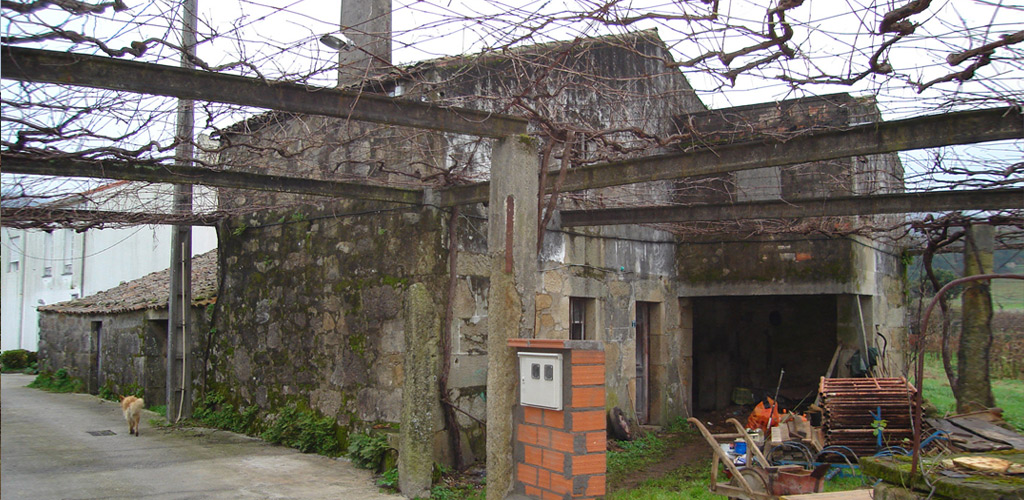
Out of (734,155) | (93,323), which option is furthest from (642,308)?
(93,323)

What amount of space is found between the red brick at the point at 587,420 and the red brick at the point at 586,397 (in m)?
0.05

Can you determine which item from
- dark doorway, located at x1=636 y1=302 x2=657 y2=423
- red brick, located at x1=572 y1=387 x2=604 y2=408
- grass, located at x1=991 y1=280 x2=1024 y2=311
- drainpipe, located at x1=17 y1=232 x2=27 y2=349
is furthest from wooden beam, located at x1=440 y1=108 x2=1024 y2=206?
grass, located at x1=991 y1=280 x2=1024 y2=311

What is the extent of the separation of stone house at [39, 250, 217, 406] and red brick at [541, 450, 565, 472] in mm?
6862

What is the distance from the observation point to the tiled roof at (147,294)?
37.9ft

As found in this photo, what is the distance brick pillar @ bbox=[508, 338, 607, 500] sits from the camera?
191 inches

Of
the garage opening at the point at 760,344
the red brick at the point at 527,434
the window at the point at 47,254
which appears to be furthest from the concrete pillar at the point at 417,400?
the window at the point at 47,254

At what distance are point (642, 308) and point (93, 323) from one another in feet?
34.1

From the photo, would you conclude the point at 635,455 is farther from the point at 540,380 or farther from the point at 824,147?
the point at 824,147

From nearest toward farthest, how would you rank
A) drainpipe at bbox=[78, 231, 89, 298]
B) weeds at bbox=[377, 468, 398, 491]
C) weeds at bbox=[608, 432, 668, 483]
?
1. weeds at bbox=[377, 468, 398, 491]
2. weeds at bbox=[608, 432, 668, 483]
3. drainpipe at bbox=[78, 231, 89, 298]

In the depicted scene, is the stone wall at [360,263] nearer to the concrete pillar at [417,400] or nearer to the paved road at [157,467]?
the concrete pillar at [417,400]

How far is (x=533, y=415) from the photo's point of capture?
525 centimetres

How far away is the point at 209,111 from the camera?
586 centimetres

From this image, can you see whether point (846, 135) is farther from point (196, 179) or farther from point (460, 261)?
point (196, 179)

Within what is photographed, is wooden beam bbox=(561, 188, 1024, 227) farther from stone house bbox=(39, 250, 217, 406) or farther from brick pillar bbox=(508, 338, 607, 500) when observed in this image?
stone house bbox=(39, 250, 217, 406)
